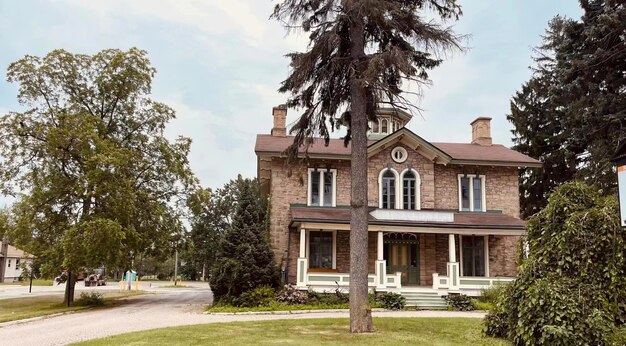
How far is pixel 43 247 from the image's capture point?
920 inches

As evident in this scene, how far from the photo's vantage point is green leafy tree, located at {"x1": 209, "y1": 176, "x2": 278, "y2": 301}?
20625 mm

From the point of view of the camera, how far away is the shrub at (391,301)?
20.3 m

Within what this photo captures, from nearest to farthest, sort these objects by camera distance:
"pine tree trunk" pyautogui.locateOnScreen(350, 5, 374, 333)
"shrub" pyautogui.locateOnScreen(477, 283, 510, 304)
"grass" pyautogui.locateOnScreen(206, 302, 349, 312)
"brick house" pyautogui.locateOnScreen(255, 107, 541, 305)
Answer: "pine tree trunk" pyautogui.locateOnScreen(350, 5, 374, 333)
"grass" pyautogui.locateOnScreen(206, 302, 349, 312)
"shrub" pyautogui.locateOnScreen(477, 283, 510, 304)
"brick house" pyautogui.locateOnScreen(255, 107, 541, 305)

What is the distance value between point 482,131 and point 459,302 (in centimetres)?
1199

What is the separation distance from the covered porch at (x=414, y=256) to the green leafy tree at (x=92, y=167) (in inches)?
284

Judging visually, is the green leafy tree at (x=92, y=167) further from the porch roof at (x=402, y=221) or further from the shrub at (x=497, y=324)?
the shrub at (x=497, y=324)

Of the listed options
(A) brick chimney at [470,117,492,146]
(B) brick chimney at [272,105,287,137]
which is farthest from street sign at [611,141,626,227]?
(A) brick chimney at [470,117,492,146]

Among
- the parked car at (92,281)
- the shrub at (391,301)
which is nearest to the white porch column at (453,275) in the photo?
the shrub at (391,301)

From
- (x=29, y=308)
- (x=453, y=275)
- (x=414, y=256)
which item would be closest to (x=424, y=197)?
(x=414, y=256)

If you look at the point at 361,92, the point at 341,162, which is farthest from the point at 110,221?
the point at 361,92

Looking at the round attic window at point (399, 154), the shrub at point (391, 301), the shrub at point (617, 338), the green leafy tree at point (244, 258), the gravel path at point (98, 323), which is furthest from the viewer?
the round attic window at point (399, 154)

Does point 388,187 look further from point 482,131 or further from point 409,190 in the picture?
point 482,131

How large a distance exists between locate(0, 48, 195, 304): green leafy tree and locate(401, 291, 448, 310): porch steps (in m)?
11.9

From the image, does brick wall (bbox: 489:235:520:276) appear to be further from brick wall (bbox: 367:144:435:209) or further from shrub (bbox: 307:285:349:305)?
shrub (bbox: 307:285:349:305)
